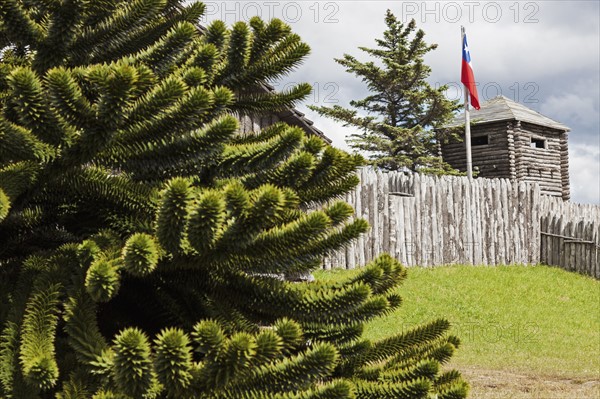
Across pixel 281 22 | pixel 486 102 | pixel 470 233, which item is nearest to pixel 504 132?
pixel 486 102

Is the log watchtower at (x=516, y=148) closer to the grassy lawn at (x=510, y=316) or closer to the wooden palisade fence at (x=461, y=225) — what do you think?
the wooden palisade fence at (x=461, y=225)

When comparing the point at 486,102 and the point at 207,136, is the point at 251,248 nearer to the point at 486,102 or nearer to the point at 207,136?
the point at 207,136

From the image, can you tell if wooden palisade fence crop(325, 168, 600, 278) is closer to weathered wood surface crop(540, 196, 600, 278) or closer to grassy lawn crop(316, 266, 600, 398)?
weathered wood surface crop(540, 196, 600, 278)

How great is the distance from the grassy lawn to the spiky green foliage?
6.24 metres

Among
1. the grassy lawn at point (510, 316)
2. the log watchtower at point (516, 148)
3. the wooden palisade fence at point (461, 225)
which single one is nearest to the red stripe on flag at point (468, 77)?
the wooden palisade fence at point (461, 225)

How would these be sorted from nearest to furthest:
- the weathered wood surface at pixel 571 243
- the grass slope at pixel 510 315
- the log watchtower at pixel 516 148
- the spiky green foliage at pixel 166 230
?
the spiky green foliage at pixel 166 230, the grass slope at pixel 510 315, the weathered wood surface at pixel 571 243, the log watchtower at pixel 516 148

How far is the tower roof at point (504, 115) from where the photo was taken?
34.0 metres

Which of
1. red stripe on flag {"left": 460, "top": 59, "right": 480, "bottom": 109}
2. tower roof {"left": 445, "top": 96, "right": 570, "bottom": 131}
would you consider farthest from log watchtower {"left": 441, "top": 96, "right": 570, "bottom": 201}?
red stripe on flag {"left": 460, "top": 59, "right": 480, "bottom": 109}

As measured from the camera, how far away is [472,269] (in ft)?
57.5

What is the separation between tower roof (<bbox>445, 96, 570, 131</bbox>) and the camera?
3403 centimetres

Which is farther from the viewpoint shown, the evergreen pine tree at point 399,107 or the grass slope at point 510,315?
the evergreen pine tree at point 399,107

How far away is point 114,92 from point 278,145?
2.02ft

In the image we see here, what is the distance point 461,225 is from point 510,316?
5.24 m

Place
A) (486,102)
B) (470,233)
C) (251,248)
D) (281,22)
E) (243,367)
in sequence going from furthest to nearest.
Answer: (486,102) < (470,233) < (281,22) < (251,248) < (243,367)
